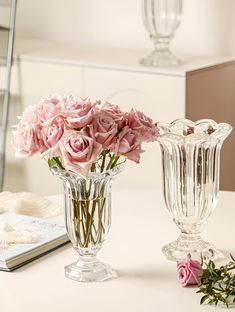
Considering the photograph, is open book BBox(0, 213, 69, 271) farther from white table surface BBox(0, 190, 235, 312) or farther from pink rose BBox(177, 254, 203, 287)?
pink rose BBox(177, 254, 203, 287)

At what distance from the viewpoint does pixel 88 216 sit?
172 cm

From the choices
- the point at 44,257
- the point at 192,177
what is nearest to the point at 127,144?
the point at 192,177

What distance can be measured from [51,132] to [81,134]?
60mm

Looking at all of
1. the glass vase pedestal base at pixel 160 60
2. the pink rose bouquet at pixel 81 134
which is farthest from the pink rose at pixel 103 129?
the glass vase pedestal base at pixel 160 60

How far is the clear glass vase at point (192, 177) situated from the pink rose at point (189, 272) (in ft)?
0.46

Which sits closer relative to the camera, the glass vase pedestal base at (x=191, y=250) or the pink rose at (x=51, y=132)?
the pink rose at (x=51, y=132)

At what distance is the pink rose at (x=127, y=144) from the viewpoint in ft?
5.33

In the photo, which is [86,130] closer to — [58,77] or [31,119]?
[31,119]

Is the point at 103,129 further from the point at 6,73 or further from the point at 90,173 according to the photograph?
the point at 6,73

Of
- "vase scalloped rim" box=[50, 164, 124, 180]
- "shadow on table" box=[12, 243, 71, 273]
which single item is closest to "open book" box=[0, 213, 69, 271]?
"shadow on table" box=[12, 243, 71, 273]

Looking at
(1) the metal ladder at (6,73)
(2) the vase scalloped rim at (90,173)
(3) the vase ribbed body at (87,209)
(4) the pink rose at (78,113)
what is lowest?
(3) the vase ribbed body at (87,209)

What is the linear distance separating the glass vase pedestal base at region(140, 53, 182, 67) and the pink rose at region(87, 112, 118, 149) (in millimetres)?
1711

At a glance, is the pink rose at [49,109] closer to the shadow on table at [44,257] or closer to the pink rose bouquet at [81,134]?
the pink rose bouquet at [81,134]

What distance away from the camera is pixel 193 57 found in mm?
3539
